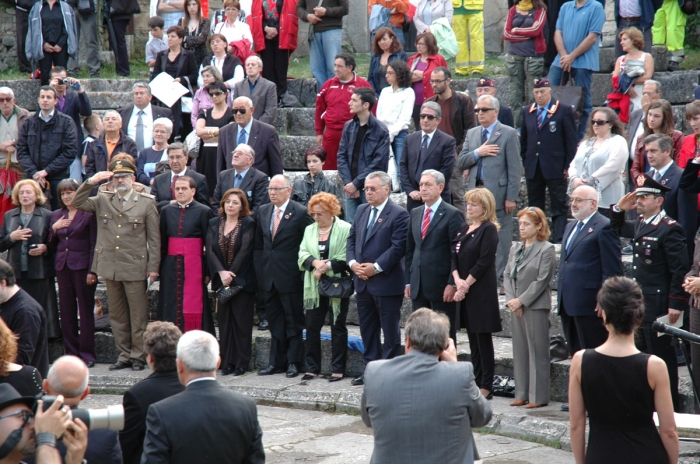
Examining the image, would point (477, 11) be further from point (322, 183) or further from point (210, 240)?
point (210, 240)

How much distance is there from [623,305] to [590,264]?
3314mm

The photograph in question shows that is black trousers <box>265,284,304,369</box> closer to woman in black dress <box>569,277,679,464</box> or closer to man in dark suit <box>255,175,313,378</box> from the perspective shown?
man in dark suit <box>255,175,313,378</box>

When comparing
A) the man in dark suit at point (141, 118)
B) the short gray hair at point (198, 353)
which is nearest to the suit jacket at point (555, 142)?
the man in dark suit at point (141, 118)

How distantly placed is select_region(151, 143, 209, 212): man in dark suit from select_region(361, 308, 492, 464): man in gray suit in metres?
5.83

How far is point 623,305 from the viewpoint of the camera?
446 cm

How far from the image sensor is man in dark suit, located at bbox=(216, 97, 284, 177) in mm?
10531

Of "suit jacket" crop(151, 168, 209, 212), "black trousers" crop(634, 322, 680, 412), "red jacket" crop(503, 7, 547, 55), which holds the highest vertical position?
"red jacket" crop(503, 7, 547, 55)

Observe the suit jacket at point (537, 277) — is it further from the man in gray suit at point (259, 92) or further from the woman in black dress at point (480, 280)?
the man in gray suit at point (259, 92)

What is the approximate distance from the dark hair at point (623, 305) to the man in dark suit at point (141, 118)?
315 inches

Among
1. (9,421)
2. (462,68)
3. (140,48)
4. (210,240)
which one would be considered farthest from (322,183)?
(140,48)

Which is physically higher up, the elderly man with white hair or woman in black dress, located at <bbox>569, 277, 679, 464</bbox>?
the elderly man with white hair

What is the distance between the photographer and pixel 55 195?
456 inches

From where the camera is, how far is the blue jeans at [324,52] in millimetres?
12883

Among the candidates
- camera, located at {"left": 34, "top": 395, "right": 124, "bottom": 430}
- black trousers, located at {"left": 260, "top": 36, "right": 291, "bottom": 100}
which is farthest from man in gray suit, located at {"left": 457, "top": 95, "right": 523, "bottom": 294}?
camera, located at {"left": 34, "top": 395, "right": 124, "bottom": 430}
